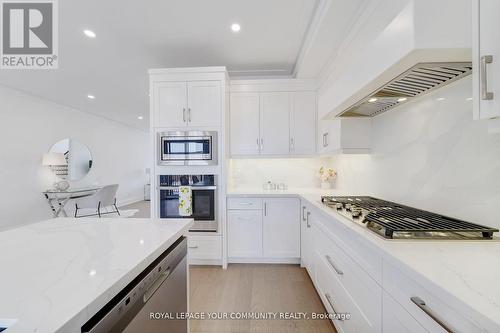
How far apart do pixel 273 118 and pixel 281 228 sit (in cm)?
146

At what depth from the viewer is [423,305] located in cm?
73

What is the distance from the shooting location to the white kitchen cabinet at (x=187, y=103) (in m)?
2.74

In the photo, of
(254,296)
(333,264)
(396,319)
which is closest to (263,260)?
(254,296)

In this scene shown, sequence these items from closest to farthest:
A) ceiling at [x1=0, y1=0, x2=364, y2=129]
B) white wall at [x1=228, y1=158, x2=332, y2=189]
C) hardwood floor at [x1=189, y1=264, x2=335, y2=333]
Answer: hardwood floor at [x1=189, y1=264, x2=335, y2=333] → ceiling at [x1=0, y1=0, x2=364, y2=129] → white wall at [x1=228, y1=158, x2=332, y2=189]

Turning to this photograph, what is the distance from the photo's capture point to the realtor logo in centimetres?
208

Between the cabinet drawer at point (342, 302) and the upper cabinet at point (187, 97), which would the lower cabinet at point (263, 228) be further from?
the upper cabinet at point (187, 97)

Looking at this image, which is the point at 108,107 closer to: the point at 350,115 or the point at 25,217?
the point at 25,217

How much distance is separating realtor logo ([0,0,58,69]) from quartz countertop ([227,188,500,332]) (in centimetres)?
316

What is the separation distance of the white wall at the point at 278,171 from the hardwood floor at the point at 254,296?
46.3 inches

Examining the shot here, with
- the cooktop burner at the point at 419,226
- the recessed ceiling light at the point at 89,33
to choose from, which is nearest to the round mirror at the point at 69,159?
the recessed ceiling light at the point at 89,33

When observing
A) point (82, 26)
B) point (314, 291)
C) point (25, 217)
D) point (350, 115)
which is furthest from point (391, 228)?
→ point (25, 217)

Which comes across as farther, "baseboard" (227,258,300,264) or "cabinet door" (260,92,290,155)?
"cabinet door" (260,92,290,155)

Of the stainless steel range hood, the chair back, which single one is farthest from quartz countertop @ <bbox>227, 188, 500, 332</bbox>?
the chair back

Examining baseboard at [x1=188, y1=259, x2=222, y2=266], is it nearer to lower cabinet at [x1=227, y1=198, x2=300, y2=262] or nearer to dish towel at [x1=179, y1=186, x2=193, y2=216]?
lower cabinet at [x1=227, y1=198, x2=300, y2=262]
